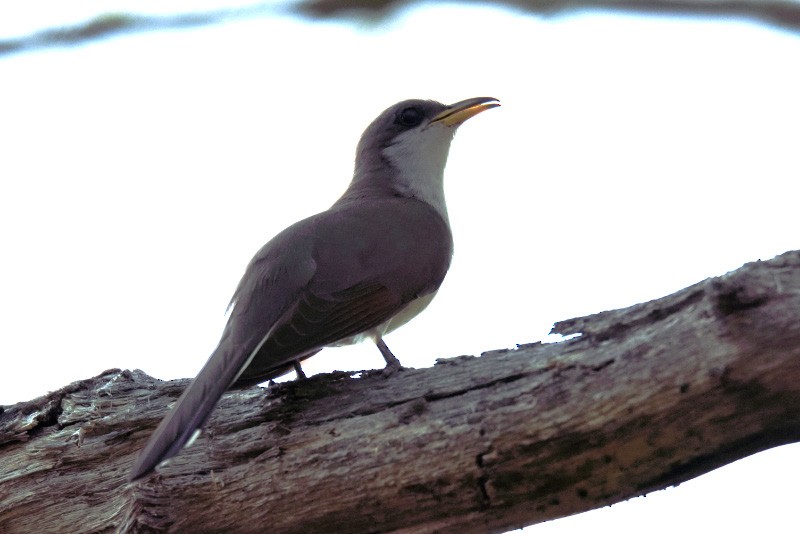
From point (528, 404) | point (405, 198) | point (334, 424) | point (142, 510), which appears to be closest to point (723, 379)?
point (528, 404)

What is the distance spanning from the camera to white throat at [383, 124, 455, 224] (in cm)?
605

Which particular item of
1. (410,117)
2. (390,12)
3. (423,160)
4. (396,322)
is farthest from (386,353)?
(390,12)

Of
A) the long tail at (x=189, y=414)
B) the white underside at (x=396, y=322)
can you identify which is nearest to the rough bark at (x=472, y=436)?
the long tail at (x=189, y=414)

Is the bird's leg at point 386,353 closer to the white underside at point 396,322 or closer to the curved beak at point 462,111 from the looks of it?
the white underside at point 396,322

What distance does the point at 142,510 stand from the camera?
3637mm

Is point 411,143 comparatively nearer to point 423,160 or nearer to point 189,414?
point 423,160

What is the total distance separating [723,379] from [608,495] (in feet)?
1.73

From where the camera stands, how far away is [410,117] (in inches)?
258

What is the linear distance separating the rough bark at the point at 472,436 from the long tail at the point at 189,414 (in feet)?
1.06

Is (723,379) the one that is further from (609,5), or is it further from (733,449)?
(609,5)

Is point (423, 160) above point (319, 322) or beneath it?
above

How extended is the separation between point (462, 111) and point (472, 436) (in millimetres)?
3465

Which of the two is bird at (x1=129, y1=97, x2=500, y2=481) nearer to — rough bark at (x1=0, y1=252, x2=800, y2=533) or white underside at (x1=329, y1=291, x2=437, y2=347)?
white underside at (x1=329, y1=291, x2=437, y2=347)

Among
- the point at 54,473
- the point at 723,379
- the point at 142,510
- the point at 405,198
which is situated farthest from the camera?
the point at 405,198
